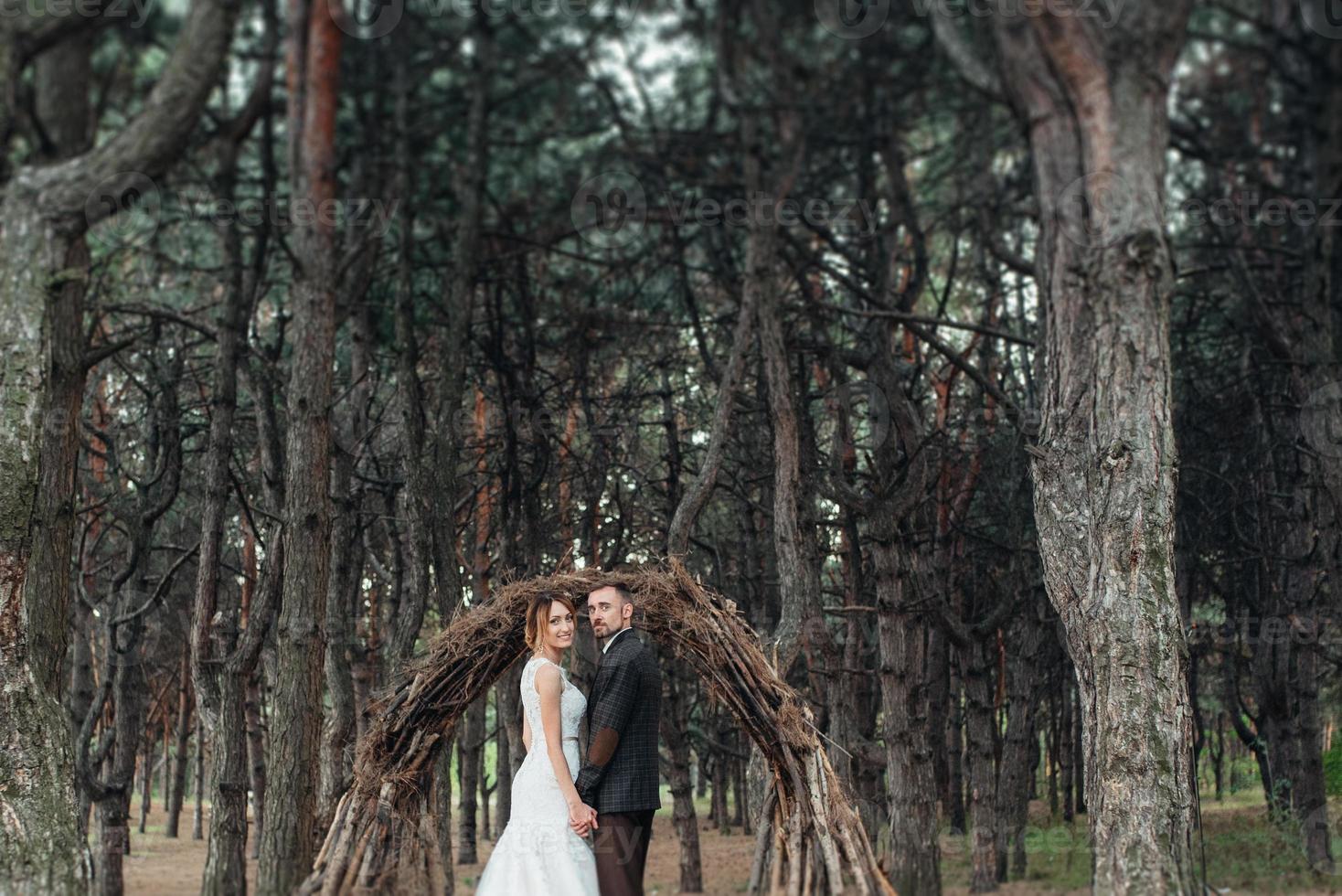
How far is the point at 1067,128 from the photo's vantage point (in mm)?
5742

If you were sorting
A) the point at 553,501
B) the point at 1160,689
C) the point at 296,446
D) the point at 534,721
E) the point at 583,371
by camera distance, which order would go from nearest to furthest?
the point at 1160,689 → the point at 534,721 → the point at 296,446 → the point at 583,371 → the point at 553,501

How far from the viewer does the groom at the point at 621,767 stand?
620 cm

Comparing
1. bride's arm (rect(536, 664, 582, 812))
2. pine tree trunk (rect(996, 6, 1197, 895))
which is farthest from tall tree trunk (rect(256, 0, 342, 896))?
pine tree trunk (rect(996, 6, 1197, 895))

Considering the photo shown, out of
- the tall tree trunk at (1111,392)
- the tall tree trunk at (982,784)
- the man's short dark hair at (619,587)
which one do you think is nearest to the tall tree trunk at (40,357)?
the man's short dark hair at (619,587)

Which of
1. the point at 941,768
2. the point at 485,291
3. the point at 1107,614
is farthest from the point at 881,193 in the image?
the point at 941,768

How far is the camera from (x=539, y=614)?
6492 millimetres

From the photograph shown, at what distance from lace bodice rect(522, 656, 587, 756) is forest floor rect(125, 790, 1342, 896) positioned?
5724mm

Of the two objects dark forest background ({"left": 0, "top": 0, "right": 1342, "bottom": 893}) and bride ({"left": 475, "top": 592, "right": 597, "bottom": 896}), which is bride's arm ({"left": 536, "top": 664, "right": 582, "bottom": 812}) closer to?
bride ({"left": 475, "top": 592, "right": 597, "bottom": 896})

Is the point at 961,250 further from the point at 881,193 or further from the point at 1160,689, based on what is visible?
the point at 1160,689

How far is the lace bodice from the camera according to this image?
20.9ft

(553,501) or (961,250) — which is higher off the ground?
(961,250)

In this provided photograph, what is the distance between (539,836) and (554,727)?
54 centimetres

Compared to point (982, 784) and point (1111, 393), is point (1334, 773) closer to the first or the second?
point (982, 784)

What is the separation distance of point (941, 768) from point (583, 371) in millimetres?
11405
